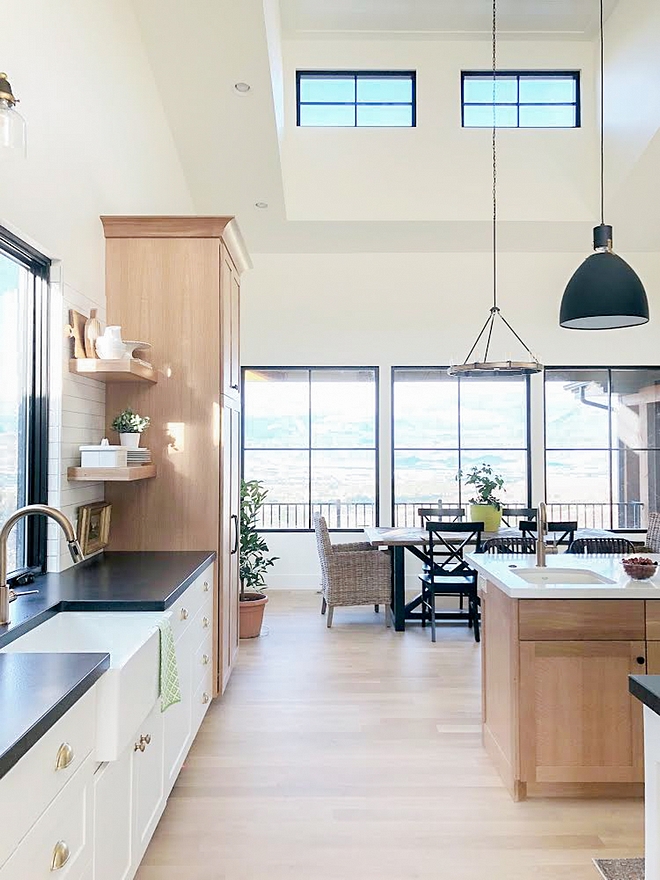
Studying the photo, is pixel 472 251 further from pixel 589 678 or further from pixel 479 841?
pixel 479 841

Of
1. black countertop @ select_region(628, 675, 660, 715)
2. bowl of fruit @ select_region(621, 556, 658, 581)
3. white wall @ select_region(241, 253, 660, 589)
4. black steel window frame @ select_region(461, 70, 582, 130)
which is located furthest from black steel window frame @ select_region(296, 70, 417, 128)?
black countertop @ select_region(628, 675, 660, 715)

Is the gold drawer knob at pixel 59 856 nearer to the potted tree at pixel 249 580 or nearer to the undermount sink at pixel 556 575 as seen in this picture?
the undermount sink at pixel 556 575

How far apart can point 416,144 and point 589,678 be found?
4790 millimetres

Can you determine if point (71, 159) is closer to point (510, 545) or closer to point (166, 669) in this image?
point (166, 669)

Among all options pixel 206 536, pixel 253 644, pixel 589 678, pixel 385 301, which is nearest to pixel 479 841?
pixel 589 678

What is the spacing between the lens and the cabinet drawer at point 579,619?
2635 mm

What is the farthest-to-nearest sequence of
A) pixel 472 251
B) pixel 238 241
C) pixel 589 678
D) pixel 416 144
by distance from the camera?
pixel 472 251, pixel 416 144, pixel 238 241, pixel 589 678

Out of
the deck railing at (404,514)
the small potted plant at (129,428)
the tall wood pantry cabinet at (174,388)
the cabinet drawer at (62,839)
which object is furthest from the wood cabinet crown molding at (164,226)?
the deck railing at (404,514)

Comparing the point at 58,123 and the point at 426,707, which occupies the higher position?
the point at 58,123

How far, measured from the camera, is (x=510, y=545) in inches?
187

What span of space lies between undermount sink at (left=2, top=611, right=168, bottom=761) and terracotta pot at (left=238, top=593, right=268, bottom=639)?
2631 mm

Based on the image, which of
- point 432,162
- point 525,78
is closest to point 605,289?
point 432,162

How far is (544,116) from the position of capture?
19.5ft

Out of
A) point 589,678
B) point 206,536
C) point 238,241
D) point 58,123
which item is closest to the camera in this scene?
point 589,678
